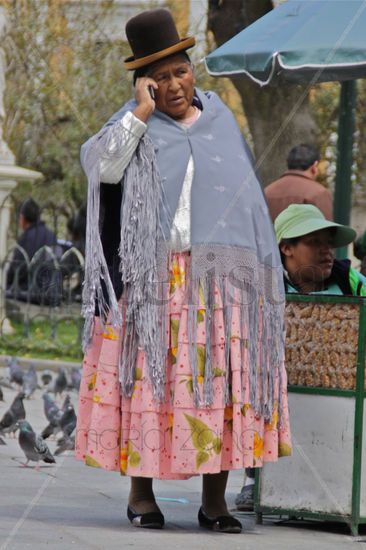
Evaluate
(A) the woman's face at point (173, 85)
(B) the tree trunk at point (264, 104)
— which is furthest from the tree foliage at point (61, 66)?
(A) the woman's face at point (173, 85)

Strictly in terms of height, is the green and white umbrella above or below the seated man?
above

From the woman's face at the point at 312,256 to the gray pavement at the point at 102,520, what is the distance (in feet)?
3.20

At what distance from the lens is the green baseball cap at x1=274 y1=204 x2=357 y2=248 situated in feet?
19.9

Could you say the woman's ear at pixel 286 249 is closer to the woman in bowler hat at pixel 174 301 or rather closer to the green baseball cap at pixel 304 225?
the green baseball cap at pixel 304 225

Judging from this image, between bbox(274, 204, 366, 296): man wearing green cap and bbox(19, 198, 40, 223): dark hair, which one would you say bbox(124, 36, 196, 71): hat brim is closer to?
bbox(274, 204, 366, 296): man wearing green cap

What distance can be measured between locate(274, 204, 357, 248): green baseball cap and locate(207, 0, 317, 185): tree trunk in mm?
5697

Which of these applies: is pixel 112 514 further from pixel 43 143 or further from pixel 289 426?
pixel 43 143

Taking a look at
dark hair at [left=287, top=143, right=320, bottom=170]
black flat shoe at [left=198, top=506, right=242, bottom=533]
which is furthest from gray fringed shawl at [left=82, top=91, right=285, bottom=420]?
dark hair at [left=287, top=143, right=320, bottom=170]

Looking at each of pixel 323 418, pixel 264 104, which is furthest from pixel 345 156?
pixel 323 418

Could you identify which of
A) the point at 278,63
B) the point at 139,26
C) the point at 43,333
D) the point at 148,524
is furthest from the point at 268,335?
the point at 43,333

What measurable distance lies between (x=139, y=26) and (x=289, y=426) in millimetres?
1579

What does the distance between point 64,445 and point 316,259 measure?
2540 millimetres

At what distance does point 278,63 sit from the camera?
734 cm

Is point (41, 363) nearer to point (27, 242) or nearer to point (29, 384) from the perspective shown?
point (29, 384)
